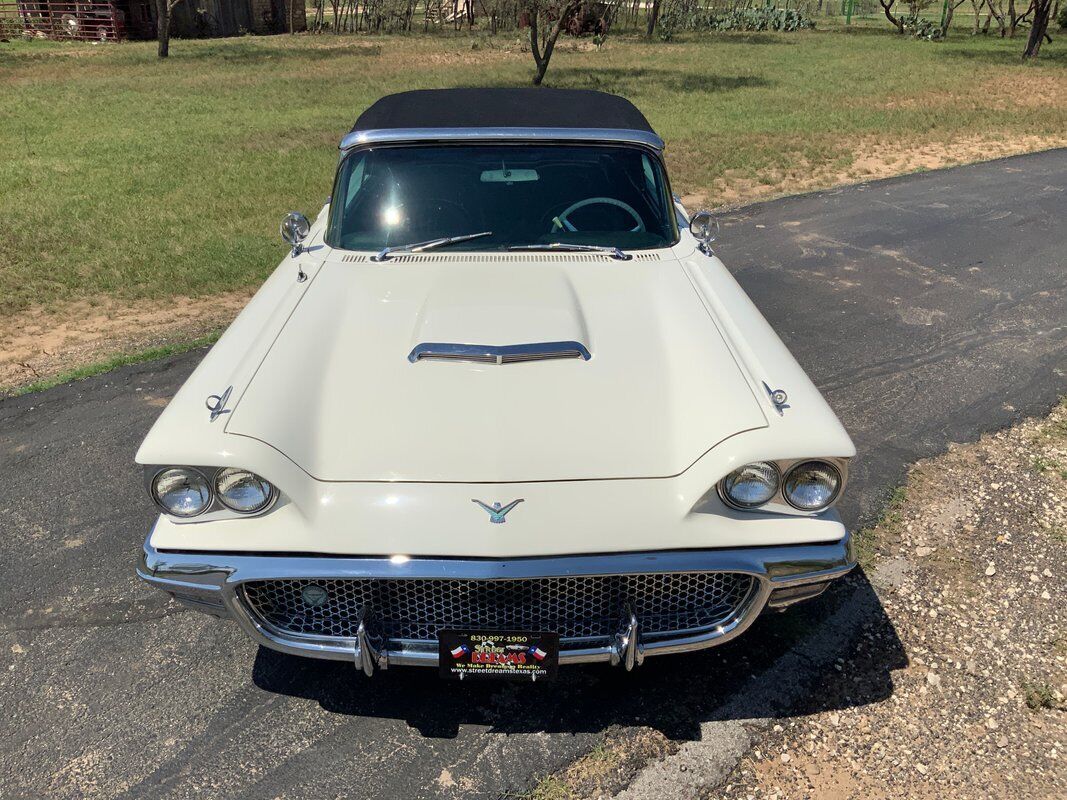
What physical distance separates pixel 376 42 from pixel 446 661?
29373 mm

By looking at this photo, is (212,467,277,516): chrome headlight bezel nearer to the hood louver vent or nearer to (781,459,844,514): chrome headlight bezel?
the hood louver vent

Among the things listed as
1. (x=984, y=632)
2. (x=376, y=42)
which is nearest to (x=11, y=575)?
(x=984, y=632)

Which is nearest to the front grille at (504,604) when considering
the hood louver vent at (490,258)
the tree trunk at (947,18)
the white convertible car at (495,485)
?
the white convertible car at (495,485)

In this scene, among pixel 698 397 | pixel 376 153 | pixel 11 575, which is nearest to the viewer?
pixel 698 397

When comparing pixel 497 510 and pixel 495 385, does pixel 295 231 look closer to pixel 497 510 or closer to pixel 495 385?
pixel 495 385

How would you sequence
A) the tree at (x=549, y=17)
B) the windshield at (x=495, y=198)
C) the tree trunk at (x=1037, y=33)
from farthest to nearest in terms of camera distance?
the tree trunk at (x=1037, y=33)
the tree at (x=549, y=17)
the windshield at (x=495, y=198)

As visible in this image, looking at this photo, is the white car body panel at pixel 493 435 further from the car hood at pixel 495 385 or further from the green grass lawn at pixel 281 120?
the green grass lawn at pixel 281 120

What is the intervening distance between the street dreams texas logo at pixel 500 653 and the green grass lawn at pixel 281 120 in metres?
5.27

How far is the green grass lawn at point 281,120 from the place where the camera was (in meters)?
7.74

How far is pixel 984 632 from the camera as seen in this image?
10.2 feet

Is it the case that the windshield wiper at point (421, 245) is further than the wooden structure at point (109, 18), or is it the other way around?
the wooden structure at point (109, 18)

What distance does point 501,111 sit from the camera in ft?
13.1

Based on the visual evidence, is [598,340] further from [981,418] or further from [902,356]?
[902,356]

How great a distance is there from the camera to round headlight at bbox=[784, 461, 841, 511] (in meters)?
2.45
